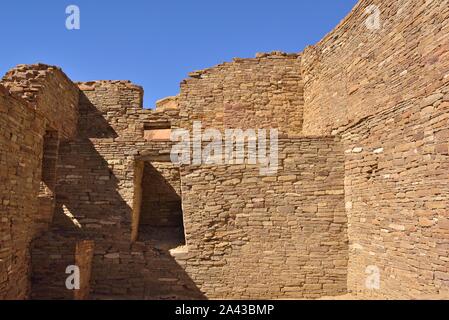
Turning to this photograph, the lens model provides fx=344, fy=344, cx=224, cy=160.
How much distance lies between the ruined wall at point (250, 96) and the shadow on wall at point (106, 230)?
4.26m

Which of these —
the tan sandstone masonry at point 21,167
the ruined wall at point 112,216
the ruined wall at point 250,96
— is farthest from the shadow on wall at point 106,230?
the ruined wall at point 250,96

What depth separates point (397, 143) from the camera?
21.5 ft

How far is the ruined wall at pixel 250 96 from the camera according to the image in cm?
1242

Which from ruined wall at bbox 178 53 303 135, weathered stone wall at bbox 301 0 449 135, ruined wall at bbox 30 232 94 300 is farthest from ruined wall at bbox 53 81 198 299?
weathered stone wall at bbox 301 0 449 135

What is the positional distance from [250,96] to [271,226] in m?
5.73

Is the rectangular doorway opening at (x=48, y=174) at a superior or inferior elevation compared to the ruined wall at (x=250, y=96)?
inferior

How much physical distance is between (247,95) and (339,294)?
7329 mm

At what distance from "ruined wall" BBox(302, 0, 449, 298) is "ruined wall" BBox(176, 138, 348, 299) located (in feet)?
1.44

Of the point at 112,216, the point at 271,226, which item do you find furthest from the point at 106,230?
the point at 271,226

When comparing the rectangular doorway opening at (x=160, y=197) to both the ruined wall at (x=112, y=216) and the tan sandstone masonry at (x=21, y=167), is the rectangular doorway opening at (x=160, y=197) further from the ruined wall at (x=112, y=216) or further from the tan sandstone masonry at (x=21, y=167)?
the tan sandstone masonry at (x=21, y=167)

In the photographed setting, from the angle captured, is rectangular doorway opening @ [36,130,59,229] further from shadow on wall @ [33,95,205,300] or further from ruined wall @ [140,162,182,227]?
ruined wall @ [140,162,182,227]

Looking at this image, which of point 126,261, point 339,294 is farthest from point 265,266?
point 126,261

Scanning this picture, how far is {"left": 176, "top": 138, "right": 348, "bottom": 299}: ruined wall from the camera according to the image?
8.13 metres

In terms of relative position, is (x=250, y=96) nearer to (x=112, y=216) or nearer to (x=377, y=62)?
(x=377, y=62)
